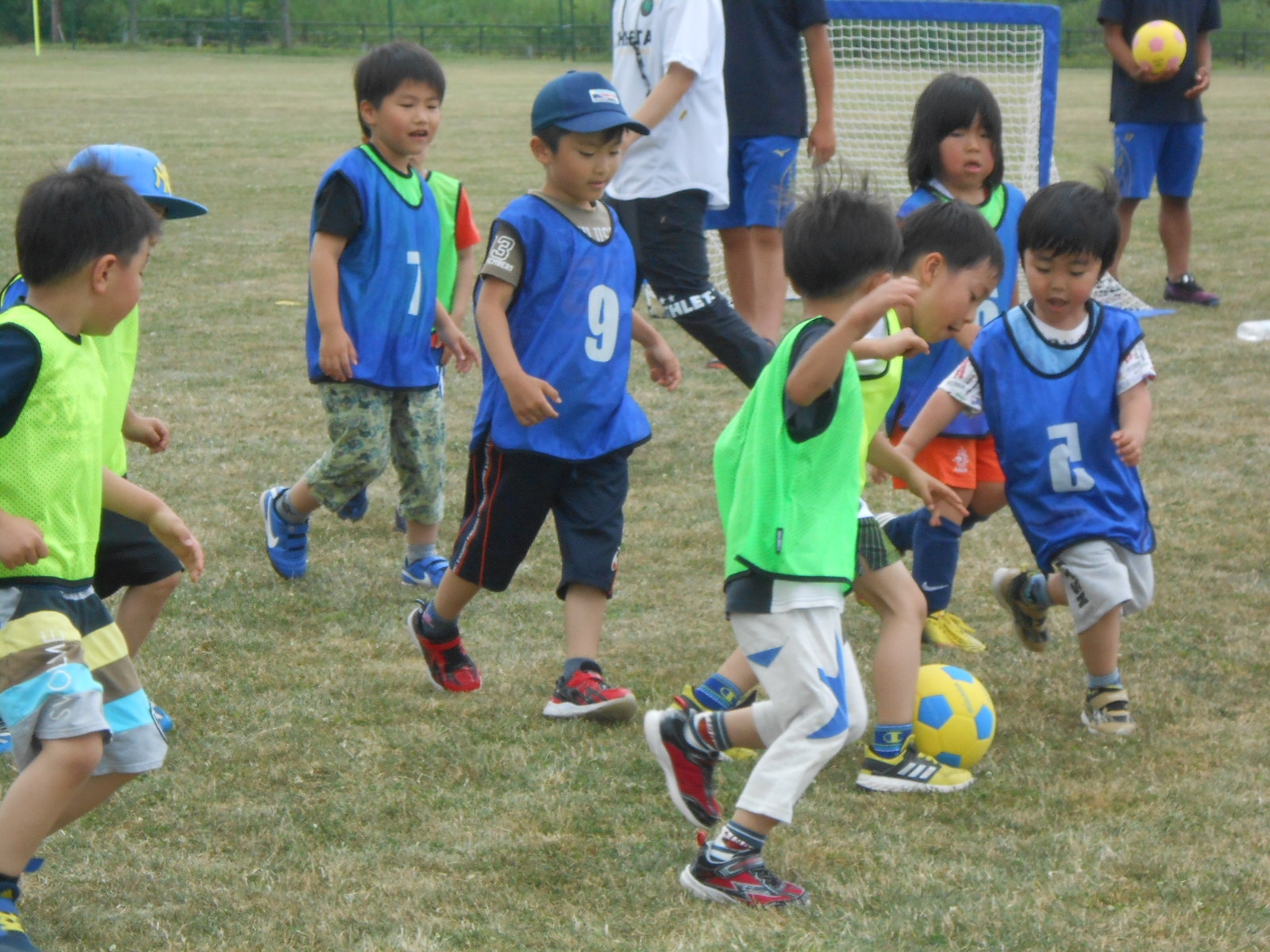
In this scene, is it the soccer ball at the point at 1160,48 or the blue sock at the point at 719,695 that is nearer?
the blue sock at the point at 719,695

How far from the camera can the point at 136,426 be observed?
3.49 m

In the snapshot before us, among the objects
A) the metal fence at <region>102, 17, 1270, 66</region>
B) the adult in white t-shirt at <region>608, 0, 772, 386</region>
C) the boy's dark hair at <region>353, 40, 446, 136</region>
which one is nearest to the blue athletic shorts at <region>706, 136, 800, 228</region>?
the adult in white t-shirt at <region>608, 0, 772, 386</region>

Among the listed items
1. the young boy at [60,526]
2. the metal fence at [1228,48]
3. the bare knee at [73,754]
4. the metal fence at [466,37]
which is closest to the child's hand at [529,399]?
the young boy at [60,526]

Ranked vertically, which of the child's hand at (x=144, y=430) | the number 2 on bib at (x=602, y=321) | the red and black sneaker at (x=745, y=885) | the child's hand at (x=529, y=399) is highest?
the number 2 on bib at (x=602, y=321)

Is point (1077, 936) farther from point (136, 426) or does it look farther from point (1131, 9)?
point (1131, 9)

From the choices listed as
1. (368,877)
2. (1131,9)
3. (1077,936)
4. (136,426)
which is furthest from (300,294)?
(1077,936)

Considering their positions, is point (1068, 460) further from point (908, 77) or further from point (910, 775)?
point (908, 77)

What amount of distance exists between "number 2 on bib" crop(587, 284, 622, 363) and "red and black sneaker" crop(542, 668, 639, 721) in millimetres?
803

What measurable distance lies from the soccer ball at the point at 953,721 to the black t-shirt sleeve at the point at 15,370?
205 centimetres

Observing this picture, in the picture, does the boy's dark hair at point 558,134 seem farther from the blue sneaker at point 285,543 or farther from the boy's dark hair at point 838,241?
the blue sneaker at point 285,543

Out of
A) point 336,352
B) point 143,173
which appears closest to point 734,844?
point 143,173

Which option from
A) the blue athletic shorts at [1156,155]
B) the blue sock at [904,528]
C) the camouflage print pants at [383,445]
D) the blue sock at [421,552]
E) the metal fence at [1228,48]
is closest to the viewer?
the blue sock at [904,528]

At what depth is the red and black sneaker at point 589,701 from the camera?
12.2 feet

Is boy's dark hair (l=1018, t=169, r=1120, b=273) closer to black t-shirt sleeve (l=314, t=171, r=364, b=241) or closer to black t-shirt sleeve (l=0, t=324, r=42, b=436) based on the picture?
black t-shirt sleeve (l=314, t=171, r=364, b=241)
